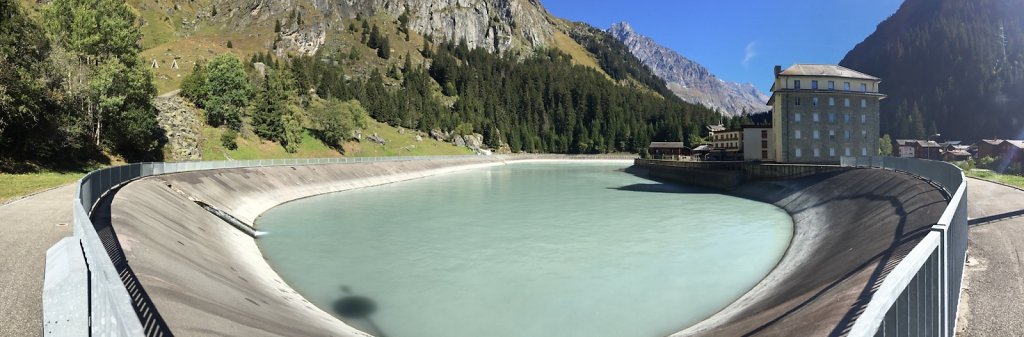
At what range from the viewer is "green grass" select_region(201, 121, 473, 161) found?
70.1 meters

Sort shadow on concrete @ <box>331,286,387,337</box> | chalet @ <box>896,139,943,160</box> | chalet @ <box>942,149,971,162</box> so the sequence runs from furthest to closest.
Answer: chalet @ <box>896,139,943,160</box>, chalet @ <box>942,149,971,162</box>, shadow on concrete @ <box>331,286,387,337</box>

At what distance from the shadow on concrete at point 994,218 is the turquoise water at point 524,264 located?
23.6 ft

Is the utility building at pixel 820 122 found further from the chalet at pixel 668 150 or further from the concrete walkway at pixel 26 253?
the chalet at pixel 668 150

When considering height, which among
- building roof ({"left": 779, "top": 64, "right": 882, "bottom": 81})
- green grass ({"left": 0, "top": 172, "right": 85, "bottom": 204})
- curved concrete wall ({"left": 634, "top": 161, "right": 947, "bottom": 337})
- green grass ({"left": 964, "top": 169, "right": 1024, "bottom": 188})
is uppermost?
building roof ({"left": 779, "top": 64, "right": 882, "bottom": 81})

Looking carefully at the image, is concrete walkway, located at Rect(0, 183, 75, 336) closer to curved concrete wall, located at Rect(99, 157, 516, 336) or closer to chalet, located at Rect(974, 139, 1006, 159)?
curved concrete wall, located at Rect(99, 157, 516, 336)

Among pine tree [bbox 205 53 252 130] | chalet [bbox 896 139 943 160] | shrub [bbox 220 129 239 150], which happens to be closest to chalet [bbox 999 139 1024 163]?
chalet [bbox 896 139 943 160]

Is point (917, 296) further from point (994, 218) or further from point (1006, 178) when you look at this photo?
point (1006, 178)

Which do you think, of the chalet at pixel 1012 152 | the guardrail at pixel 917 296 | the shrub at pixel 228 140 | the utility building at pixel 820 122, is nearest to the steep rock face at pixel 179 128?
the shrub at pixel 228 140

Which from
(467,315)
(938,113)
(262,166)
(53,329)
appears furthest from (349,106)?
(938,113)

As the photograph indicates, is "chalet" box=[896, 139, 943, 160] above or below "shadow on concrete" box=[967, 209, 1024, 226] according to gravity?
above

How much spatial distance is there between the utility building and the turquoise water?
19.2 meters

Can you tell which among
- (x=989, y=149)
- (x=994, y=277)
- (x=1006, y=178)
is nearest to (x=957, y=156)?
(x=989, y=149)

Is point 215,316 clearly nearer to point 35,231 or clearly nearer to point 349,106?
point 35,231

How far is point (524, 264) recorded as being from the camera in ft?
67.8
